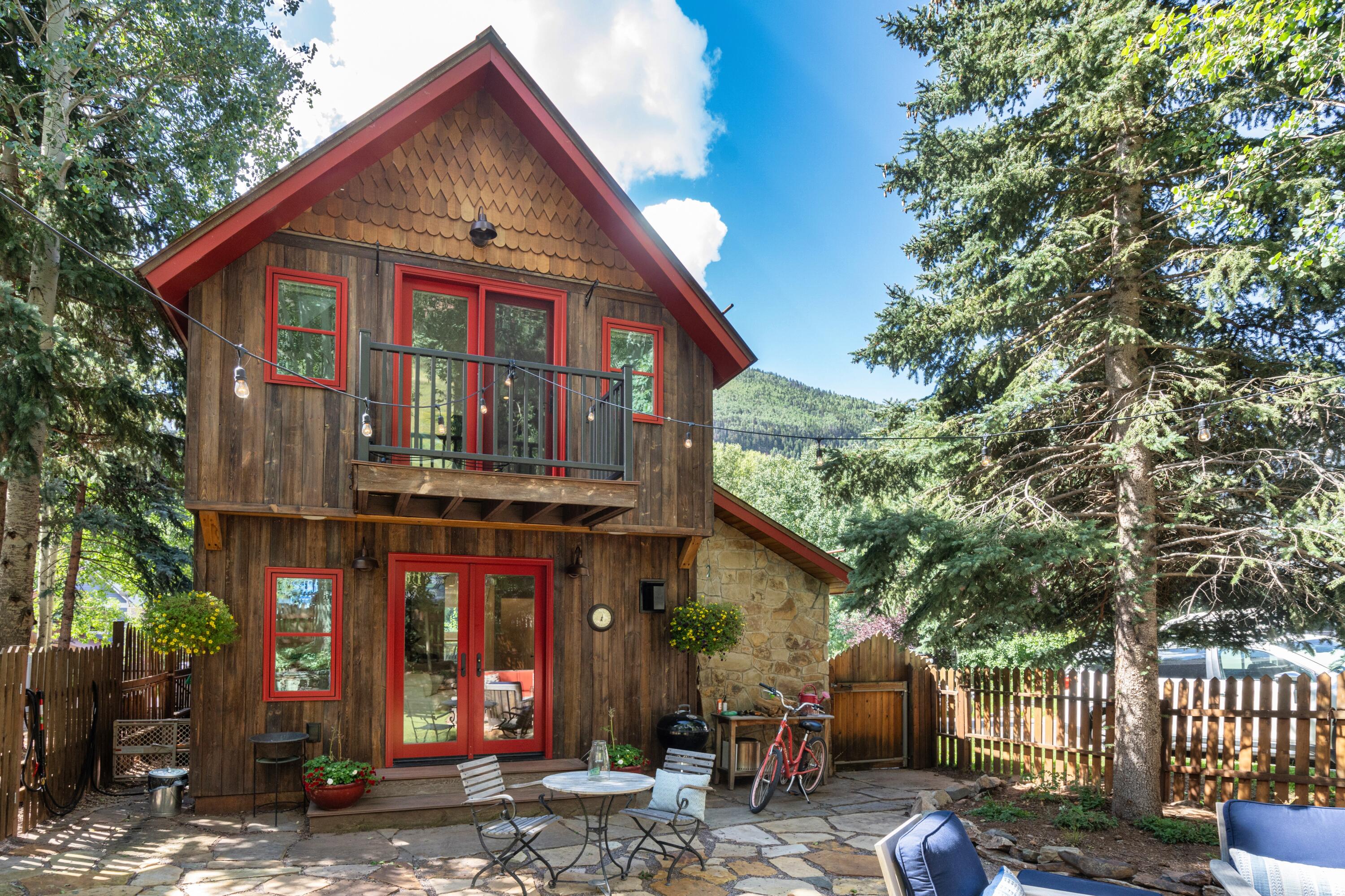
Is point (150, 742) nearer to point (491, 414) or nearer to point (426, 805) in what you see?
point (426, 805)

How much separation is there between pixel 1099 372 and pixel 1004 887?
6.38 meters

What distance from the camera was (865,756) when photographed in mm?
11227

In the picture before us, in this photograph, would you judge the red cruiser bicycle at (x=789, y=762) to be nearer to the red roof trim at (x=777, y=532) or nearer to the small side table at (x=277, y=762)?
the red roof trim at (x=777, y=532)

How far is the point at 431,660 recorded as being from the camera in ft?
28.3

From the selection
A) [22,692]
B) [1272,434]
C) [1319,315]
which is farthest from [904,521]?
[22,692]

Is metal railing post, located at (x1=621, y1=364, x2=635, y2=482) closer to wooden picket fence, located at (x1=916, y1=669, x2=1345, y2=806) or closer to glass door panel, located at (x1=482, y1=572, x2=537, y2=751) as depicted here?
glass door panel, located at (x1=482, y1=572, x2=537, y2=751)

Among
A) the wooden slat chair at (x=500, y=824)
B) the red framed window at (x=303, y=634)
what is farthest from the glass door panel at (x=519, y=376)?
the wooden slat chair at (x=500, y=824)

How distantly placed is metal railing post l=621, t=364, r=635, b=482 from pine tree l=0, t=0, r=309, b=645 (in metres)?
5.48

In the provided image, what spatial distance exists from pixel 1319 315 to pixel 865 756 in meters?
7.15

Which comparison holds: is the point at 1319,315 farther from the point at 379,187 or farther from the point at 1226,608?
the point at 379,187

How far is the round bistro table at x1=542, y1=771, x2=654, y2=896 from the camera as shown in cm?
595

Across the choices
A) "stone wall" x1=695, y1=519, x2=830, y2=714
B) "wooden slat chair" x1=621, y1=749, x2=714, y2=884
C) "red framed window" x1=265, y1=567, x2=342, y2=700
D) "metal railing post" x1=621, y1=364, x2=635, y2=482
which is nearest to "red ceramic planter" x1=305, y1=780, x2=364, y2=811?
"red framed window" x1=265, y1=567, x2=342, y2=700

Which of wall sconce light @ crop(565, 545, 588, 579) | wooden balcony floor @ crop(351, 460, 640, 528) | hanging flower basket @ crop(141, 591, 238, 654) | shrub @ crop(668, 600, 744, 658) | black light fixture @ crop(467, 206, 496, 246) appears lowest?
shrub @ crop(668, 600, 744, 658)

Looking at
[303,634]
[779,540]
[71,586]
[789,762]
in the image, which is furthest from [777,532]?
[71,586]
